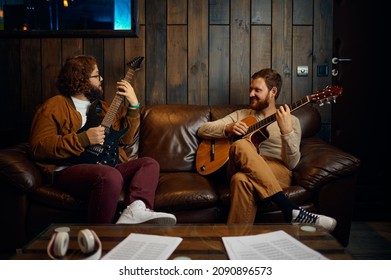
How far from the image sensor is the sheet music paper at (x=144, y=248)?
1330mm

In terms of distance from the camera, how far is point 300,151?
2643mm

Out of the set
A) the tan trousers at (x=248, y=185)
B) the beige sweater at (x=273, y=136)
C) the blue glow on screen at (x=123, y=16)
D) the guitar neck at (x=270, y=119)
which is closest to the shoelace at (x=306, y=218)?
the tan trousers at (x=248, y=185)

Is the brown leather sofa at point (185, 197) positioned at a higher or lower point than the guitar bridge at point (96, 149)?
lower

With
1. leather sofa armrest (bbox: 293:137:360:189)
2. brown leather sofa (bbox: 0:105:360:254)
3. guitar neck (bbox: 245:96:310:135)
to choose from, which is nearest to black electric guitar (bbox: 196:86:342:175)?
guitar neck (bbox: 245:96:310:135)

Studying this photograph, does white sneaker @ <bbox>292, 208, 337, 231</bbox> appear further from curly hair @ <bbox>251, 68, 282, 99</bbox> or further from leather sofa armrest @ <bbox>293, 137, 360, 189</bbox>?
curly hair @ <bbox>251, 68, 282, 99</bbox>

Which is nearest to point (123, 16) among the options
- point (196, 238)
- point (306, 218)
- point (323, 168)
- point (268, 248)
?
point (323, 168)

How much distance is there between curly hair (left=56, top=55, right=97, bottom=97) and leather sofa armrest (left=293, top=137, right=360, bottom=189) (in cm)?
124

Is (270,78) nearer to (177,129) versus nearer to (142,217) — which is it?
(177,129)

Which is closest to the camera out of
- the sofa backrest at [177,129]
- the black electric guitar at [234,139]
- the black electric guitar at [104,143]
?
the black electric guitar at [104,143]

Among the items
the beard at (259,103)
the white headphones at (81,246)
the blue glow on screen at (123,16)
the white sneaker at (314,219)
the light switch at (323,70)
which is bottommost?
the white sneaker at (314,219)

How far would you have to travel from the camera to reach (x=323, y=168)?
2.33 meters

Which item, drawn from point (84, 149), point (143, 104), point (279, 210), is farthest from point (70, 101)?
point (279, 210)

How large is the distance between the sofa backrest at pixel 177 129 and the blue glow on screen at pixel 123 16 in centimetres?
62

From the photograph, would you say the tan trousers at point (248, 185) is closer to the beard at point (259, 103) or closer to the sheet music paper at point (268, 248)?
the beard at point (259, 103)
